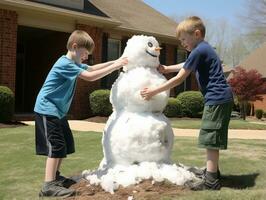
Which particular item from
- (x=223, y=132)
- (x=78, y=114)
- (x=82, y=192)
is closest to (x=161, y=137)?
(x=223, y=132)

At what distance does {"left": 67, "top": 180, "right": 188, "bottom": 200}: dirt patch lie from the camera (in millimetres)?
4238

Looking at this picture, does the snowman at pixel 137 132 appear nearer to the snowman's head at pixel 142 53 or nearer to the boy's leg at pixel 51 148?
the snowman's head at pixel 142 53

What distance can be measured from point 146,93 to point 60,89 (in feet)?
2.89

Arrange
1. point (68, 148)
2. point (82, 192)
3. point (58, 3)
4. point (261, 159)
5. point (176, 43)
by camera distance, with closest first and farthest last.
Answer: point (82, 192), point (68, 148), point (261, 159), point (58, 3), point (176, 43)

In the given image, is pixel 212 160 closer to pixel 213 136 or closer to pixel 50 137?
pixel 213 136

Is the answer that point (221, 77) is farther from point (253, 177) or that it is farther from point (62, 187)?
point (62, 187)

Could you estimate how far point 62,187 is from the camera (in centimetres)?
461

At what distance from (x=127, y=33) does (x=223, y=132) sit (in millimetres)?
14908

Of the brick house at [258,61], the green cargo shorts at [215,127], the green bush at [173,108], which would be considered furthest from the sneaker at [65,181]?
the brick house at [258,61]

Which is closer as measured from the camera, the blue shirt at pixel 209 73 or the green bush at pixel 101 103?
the blue shirt at pixel 209 73

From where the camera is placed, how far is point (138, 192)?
4285 mm

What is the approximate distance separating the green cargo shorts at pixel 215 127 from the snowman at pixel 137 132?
37cm

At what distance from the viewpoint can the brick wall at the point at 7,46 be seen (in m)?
14.5

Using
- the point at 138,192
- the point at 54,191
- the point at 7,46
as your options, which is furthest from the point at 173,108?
the point at 138,192
